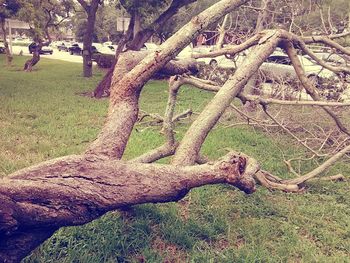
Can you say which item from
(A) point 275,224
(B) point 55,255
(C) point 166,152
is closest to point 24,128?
(C) point 166,152

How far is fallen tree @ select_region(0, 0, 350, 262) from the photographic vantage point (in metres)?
2.02

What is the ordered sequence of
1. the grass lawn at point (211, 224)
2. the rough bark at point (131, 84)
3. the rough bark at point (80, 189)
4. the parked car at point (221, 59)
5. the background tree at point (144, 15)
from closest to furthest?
1. the rough bark at point (80, 189)
2. the rough bark at point (131, 84)
3. the grass lawn at point (211, 224)
4. the parked car at point (221, 59)
5. the background tree at point (144, 15)

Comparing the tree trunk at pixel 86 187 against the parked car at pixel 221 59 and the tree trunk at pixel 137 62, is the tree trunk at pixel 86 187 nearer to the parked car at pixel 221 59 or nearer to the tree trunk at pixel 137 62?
the tree trunk at pixel 137 62

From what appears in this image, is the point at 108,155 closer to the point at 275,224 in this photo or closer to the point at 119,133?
the point at 119,133

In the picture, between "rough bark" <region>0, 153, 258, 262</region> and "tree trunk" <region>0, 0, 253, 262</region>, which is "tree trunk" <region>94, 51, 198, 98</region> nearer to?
"tree trunk" <region>0, 0, 253, 262</region>

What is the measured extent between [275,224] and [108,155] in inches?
73.1

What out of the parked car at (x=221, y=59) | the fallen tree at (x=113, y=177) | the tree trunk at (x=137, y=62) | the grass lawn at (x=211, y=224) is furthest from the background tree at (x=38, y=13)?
the fallen tree at (x=113, y=177)

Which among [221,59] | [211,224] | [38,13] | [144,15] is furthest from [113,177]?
[38,13]

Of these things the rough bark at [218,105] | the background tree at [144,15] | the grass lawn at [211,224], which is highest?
the background tree at [144,15]

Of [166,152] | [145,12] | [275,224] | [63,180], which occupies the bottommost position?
[275,224]

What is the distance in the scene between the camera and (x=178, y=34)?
9.61 feet

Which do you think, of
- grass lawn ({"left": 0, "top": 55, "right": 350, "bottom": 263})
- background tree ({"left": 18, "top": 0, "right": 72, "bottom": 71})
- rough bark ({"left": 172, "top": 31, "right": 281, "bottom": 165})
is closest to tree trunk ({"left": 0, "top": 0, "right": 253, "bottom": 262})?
rough bark ({"left": 172, "top": 31, "right": 281, "bottom": 165})

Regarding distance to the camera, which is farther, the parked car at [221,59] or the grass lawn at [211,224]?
the parked car at [221,59]

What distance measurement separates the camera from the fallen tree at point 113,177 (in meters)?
2.02
